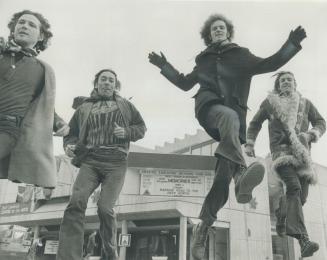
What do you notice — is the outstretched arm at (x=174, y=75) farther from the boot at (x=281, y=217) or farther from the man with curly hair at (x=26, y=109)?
the boot at (x=281, y=217)

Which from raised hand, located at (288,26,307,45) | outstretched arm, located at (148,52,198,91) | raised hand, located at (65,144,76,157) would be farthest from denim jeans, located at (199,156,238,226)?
raised hand, located at (65,144,76,157)

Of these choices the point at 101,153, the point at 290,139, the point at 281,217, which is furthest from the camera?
the point at 281,217

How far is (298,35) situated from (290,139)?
1.41 m

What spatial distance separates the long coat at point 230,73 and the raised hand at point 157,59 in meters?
0.45

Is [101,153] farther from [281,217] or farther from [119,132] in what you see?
[281,217]

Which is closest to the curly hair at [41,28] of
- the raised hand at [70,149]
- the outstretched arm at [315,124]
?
the raised hand at [70,149]

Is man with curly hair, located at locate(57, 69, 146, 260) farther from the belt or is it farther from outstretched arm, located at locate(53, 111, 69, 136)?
the belt

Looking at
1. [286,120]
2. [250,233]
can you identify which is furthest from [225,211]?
[286,120]

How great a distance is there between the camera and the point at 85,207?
365 cm

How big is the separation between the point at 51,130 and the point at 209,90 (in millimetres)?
1502

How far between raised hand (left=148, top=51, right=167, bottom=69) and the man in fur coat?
143 centimetres

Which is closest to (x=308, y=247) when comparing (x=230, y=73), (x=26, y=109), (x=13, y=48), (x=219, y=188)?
(x=219, y=188)

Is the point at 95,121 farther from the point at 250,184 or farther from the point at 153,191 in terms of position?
the point at 153,191

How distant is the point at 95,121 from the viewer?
4.18 m
